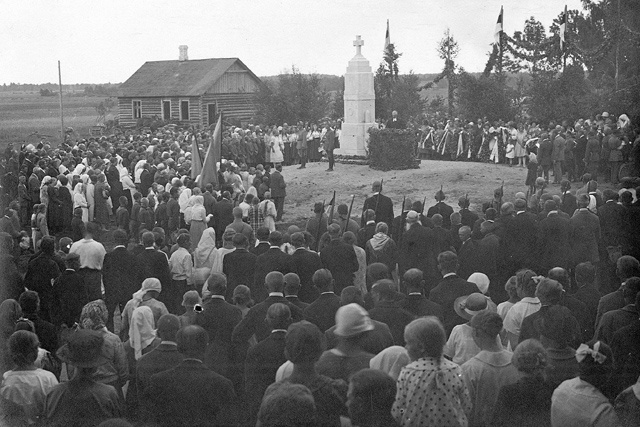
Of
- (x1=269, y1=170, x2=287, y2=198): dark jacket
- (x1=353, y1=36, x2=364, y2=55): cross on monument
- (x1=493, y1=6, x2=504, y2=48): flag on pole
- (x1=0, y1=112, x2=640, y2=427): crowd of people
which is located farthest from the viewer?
(x1=493, y1=6, x2=504, y2=48): flag on pole

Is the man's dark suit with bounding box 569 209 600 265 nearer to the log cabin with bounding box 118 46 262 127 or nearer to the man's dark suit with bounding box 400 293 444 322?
the man's dark suit with bounding box 400 293 444 322

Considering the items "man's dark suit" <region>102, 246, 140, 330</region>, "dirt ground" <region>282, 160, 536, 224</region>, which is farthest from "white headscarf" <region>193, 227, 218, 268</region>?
"dirt ground" <region>282, 160, 536, 224</region>

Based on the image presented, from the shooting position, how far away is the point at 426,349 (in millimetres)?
4363

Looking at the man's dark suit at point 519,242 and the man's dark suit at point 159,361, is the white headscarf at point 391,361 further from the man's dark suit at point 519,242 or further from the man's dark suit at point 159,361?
the man's dark suit at point 519,242

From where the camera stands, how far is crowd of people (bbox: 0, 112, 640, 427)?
4.37 meters

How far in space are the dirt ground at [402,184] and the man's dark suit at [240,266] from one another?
375 inches

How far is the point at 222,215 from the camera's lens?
1331 cm

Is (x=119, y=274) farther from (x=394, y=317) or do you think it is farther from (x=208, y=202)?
(x=208, y=202)

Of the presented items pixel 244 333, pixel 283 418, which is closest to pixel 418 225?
pixel 244 333

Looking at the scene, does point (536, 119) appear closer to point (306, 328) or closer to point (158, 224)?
point (158, 224)

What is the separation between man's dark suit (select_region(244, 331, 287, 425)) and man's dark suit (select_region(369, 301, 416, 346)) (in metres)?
0.93

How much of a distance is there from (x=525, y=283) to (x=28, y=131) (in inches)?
1152

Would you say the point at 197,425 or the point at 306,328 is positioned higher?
the point at 306,328

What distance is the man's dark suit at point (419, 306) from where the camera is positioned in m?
6.34
